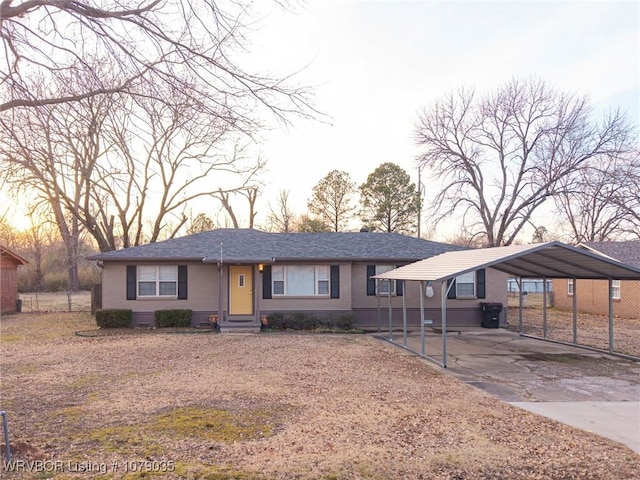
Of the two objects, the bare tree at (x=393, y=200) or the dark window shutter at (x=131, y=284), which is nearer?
the dark window shutter at (x=131, y=284)

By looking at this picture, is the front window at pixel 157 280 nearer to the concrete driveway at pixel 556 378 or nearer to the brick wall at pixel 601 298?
the concrete driveway at pixel 556 378

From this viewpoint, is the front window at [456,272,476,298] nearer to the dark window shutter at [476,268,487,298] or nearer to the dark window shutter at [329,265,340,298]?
the dark window shutter at [476,268,487,298]

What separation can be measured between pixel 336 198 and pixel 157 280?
66.3 feet

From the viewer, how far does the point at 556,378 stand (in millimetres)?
9688

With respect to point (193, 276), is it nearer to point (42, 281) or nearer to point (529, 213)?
point (529, 213)

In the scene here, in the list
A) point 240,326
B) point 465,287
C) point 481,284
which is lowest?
point 240,326

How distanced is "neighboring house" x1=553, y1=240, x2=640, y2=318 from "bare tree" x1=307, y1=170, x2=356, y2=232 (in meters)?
15.4

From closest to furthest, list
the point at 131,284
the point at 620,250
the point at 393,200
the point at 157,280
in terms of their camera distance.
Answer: the point at 131,284
the point at 157,280
the point at 620,250
the point at 393,200

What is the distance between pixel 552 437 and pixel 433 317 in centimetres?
1335

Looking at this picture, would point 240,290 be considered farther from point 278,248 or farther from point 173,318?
point 173,318

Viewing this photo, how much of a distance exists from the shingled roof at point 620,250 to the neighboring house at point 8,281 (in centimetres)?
2797

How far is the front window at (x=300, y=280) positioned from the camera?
18.5m

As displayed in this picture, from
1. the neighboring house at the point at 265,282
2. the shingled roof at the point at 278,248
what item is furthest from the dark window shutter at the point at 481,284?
the shingled roof at the point at 278,248

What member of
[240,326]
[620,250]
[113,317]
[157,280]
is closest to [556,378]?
[240,326]
